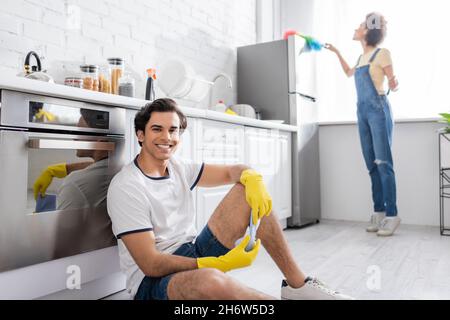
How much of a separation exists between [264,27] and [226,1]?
623mm

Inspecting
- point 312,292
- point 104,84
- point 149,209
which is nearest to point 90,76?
point 104,84

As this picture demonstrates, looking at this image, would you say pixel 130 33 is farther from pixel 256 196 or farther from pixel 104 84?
pixel 256 196

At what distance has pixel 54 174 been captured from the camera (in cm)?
143

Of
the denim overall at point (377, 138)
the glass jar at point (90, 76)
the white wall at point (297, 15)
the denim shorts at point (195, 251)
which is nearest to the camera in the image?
the denim shorts at point (195, 251)

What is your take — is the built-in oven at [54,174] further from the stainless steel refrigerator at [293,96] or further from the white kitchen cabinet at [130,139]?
the stainless steel refrigerator at [293,96]

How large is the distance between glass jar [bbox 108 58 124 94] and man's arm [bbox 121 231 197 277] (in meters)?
1.11

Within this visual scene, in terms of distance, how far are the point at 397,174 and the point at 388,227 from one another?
61cm

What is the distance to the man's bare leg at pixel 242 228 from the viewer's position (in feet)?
4.76

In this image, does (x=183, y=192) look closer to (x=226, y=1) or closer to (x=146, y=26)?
(x=146, y=26)

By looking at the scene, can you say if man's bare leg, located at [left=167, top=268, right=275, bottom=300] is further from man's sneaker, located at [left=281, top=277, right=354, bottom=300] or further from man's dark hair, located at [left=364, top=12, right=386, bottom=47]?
man's dark hair, located at [left=364, top=12, right=386, bottom=47]

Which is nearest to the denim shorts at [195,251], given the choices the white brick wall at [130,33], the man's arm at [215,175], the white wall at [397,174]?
the man's arm at [215,175]

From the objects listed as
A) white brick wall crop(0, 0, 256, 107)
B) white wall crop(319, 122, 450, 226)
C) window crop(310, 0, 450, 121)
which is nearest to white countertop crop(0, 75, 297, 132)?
white brick wall crop(0, 0, 256, 107)

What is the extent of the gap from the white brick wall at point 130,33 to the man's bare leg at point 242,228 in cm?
116

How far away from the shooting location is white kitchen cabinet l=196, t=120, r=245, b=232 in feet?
7.21
